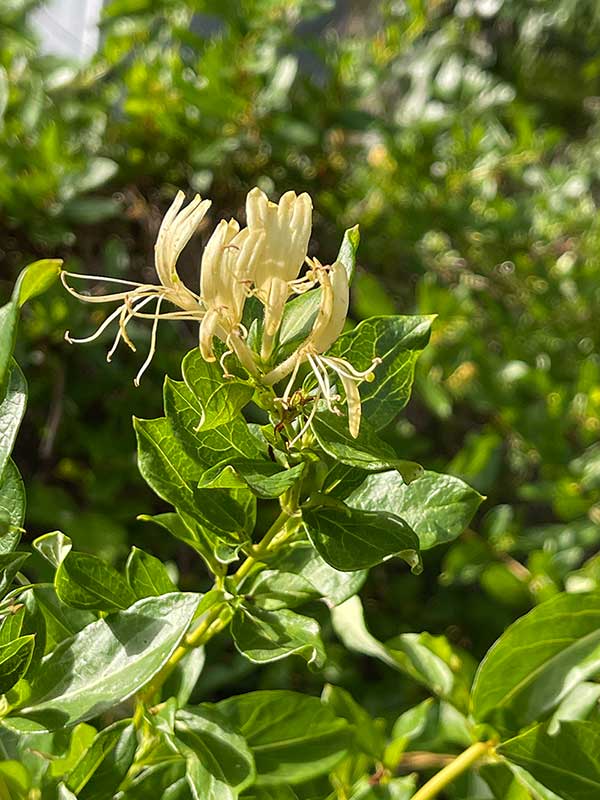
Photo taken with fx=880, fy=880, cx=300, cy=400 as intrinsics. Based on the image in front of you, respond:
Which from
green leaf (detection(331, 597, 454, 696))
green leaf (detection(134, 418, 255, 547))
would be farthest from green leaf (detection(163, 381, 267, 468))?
green leaf (detection(331, 597, 454, 696))

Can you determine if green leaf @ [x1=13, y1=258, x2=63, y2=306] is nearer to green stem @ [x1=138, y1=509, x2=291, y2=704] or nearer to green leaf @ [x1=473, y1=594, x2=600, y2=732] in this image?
green stem @ [x1=138, y1=509, x2=291, y2=704]

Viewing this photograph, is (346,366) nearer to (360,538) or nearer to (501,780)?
(360,538)

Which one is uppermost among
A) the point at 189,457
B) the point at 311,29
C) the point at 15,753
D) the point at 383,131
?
the point at 311,29

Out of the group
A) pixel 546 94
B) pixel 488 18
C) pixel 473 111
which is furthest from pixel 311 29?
pixel 473 111

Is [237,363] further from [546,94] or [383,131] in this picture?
[546,94]

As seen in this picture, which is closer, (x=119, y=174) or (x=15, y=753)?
(x=15, y=753)

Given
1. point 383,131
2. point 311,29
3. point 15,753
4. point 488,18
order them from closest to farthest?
point 15,753, point 383,131, point 311,29, point 488,18
